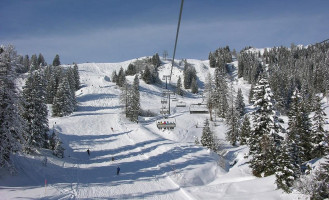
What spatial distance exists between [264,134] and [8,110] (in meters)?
23.5

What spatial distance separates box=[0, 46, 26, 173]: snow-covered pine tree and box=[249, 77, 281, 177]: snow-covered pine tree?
2227 cm

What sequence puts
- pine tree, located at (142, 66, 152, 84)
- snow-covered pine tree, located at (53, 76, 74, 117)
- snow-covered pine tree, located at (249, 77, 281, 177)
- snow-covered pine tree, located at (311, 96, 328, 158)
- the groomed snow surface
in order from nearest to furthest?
the groomed snow surface
snow-covered pine tree, located at (249, 77, 281, 177)
snow-covered pine tree, located at (311, 96, 328, 158)
snow-covered pine tree, located at (53, 76, 74, 117)
pine tree, located at (142, 66, 152, 84)

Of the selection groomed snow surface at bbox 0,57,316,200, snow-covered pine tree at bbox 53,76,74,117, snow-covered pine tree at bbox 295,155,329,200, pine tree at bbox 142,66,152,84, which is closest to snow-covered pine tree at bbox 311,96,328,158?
groomed snow surface at bbox 0,57,316,200

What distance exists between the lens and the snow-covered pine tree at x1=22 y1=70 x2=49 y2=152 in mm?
30891

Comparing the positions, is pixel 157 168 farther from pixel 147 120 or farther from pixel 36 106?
pixel 147 120

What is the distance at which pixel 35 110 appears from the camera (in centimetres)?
3203

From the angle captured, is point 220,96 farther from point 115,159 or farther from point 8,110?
point 8,110

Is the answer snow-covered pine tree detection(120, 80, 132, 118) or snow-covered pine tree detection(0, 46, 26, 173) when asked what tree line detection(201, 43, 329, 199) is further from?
snow-covered pine tree detection(120, 80, 132, 118)

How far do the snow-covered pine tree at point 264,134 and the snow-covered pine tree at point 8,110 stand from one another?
22.3 metres

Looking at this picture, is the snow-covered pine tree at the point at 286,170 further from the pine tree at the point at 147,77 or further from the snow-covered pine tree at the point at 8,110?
the pine tree at the point at 147,77

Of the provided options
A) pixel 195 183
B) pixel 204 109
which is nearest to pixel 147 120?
pixel 204 109

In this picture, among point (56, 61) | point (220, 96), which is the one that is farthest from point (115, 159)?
point (56, 61)

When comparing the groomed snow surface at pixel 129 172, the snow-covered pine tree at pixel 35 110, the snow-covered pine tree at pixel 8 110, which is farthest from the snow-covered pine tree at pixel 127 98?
the snow-covered pine tree at pixel 8 110

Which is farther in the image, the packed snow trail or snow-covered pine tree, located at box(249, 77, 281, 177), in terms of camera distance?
snow-covered pine tree, located at box(249, 77, 281, 177)
